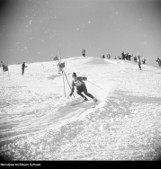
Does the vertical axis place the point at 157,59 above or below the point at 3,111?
above

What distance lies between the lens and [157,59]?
33250mm

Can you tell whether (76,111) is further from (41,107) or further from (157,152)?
(157,152)

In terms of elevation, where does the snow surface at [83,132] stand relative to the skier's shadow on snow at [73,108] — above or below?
below

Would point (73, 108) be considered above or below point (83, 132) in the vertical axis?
above

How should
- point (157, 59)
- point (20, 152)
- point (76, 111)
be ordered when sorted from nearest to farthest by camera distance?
point (20, 152) → point (76, 111) → point (157, 59)

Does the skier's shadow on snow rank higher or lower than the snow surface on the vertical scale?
higher

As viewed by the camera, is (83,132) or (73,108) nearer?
(83,132)

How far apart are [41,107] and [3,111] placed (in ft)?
5.39

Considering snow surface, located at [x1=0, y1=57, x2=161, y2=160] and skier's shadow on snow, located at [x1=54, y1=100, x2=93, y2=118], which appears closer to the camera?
snow surface, located at [x1=0, y1=57, x2=161, y2=160]

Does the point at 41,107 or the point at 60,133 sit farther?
the point at 41,107

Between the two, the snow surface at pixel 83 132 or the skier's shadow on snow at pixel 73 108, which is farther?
the skier's shadow on snow at pixel 73 108
